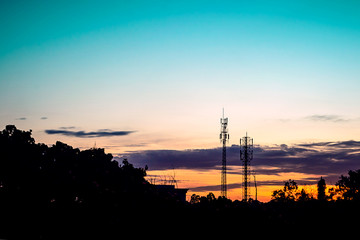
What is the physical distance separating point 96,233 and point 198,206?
7373 mm

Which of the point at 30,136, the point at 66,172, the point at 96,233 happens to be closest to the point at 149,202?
the point at 96,233

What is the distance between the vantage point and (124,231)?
26.5 metres

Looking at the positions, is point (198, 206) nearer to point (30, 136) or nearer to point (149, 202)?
point (149, 202)

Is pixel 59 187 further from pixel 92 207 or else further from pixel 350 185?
pixel 350 185

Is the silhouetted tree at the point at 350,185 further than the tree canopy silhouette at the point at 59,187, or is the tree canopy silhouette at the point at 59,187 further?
the silhouetted tree at the point at 350,185

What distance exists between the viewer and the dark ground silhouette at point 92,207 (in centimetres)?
2556

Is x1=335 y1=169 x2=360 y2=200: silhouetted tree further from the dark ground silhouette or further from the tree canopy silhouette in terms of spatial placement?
the tree canopy silhouette

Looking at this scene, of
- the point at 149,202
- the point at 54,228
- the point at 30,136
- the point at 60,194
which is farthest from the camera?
the point at 30,136

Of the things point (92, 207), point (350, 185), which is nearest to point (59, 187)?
point (92, 207)

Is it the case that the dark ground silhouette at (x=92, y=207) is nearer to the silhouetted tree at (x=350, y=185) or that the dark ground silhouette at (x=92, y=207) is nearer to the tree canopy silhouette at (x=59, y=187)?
the tree canopy silhouette at (x=59, y=187)

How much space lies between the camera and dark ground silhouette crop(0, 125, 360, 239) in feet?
83.9

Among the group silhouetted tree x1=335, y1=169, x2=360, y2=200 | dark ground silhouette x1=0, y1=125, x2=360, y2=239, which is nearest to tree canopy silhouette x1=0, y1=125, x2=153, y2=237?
dark ground silhouette x1=0, y1=125, x2=360, y2=239

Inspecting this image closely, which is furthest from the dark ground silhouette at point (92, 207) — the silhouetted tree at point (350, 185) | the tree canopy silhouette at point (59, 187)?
the silhouetted tree at point (350, 185)

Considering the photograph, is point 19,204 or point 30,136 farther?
point 30,136
